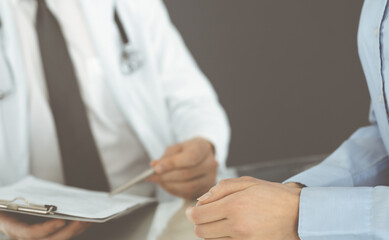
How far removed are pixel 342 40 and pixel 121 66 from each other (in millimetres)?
664

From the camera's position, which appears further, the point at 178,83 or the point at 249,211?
the point at 178,83

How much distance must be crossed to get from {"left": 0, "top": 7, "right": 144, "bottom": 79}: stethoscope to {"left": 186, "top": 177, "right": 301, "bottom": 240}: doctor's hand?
2.04ft

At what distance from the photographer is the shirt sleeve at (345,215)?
387 mm

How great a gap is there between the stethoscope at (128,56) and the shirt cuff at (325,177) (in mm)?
582

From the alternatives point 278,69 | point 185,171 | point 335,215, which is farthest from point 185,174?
point 278,69

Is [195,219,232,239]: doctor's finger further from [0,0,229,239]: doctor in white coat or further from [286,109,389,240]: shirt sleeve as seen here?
[0,0,229,239]: doctor in white coat

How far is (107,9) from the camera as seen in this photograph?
100cm

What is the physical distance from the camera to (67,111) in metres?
0.89

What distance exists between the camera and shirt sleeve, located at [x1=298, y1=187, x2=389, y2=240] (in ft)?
1.27

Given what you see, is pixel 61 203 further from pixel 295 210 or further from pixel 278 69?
pixel 278 69

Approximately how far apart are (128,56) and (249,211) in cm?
69

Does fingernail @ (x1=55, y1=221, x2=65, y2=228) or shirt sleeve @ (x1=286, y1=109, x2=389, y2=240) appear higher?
shirt sleeve @ (x1=286, y1=109, x2=389, y2=240)

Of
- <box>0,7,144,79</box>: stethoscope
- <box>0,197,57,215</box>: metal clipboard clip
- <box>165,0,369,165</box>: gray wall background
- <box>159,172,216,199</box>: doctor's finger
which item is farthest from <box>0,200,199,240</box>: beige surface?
<box>165,0,369,165</box>: gray wall background

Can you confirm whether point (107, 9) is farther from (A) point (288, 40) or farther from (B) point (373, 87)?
(B) point (373, 87)
